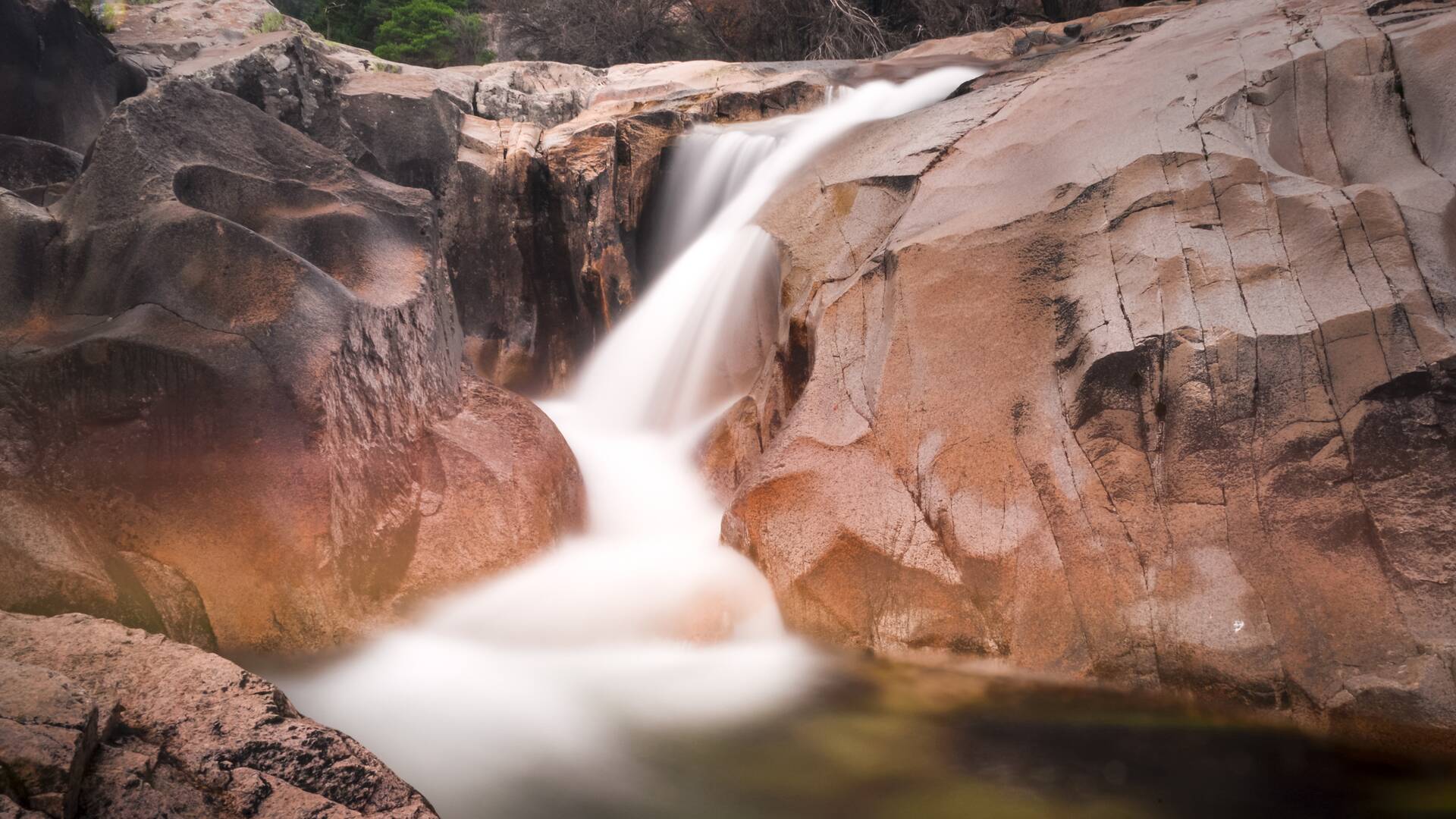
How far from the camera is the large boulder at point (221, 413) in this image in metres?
4.26

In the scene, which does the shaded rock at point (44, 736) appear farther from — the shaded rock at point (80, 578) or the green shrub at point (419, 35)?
the green shrub at point (419, 35)

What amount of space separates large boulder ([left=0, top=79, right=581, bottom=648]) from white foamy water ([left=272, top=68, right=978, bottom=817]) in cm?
41

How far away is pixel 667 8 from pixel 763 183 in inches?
357

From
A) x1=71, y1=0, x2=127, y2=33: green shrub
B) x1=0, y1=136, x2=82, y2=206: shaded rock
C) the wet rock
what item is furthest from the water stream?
x1=71, y1=0, x2=127, y2=33: green shrub

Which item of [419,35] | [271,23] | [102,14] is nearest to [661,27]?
[419,35]

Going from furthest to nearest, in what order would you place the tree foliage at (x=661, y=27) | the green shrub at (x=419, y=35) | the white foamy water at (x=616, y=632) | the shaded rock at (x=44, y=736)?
the green shrub at (x=419, y=35) < the tree foliage at (x=661, y=27) < the white foamy water at (x=616, y=632) < the shaded rock at (x=44, y=736)

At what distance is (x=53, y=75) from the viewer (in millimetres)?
7188

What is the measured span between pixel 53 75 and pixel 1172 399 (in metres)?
8.57

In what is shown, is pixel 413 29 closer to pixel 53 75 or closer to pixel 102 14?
pixel 102 14

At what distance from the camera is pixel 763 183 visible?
7926 millimetres

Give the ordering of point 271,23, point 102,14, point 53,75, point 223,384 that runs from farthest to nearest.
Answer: point 271,23
point 102,14
point 53,75
point 223,384

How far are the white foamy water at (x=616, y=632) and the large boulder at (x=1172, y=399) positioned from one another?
1.64 feet

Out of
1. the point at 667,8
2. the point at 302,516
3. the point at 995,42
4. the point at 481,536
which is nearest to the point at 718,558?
the point at 481,536

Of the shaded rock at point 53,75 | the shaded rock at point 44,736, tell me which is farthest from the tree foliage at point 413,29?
the shaded rock at point 44,736
